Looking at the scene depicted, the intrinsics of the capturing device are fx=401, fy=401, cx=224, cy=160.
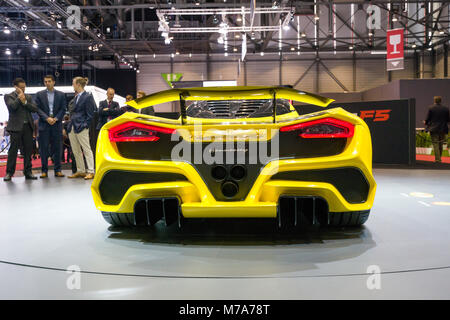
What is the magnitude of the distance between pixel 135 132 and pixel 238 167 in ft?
2.22

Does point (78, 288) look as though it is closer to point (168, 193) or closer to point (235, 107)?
point (168, 193)

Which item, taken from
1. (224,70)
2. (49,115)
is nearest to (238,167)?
(49,115)

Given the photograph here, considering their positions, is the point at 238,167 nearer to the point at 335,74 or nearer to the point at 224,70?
the point at 224,70

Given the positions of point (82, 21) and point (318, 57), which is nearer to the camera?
point (82, 21)

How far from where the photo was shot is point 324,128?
2361mm

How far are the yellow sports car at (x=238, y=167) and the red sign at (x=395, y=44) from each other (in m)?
12.6

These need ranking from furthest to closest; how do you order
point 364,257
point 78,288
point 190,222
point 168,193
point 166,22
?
point 166,22 → point 190,222 → point 168,193 → point 364,257 → point 78,288

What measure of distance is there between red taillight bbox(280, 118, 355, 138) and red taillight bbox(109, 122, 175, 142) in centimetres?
75

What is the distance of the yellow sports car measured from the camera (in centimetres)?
227

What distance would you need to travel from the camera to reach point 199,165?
2.35 m

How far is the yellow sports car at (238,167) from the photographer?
7.46 feet

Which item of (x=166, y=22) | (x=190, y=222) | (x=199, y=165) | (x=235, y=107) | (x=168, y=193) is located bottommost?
(x=190, y=222)

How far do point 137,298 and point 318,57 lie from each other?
25.0 m
